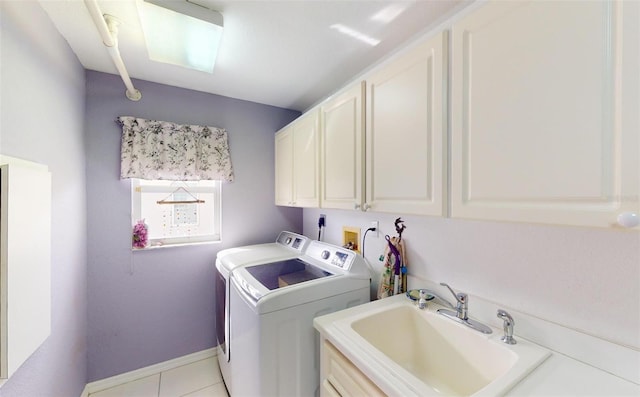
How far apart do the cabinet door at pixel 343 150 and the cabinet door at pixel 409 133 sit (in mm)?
66

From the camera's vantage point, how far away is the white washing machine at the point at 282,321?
1.30m

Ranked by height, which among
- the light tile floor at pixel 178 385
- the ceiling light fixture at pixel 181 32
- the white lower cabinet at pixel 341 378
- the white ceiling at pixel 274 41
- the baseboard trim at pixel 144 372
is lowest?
the light tile floor at pixel 178 385

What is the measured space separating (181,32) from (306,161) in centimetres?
107

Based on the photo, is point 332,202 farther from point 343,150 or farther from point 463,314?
point 463,314

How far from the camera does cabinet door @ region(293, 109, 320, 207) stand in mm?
1780

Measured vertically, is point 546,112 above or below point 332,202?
above

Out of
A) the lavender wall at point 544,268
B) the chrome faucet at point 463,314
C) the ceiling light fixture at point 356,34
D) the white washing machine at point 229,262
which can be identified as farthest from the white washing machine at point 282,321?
the ceiling light fixture at point 356,34

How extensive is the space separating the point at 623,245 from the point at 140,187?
286cm

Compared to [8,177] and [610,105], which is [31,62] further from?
[610,105]

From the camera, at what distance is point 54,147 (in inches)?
54.2

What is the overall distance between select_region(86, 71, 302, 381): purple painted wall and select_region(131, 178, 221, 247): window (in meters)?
0.09

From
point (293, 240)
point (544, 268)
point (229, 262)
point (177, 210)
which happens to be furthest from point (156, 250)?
point (544, 268)

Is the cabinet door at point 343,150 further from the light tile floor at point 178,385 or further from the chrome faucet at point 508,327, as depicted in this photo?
the light tile floor at point 178,385

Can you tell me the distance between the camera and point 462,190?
903mm
